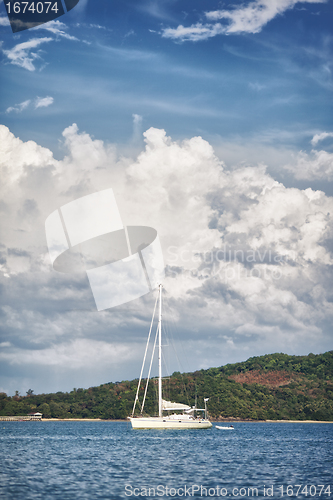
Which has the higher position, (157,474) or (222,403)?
(157,474)

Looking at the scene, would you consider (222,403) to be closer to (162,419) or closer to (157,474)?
(162,419)

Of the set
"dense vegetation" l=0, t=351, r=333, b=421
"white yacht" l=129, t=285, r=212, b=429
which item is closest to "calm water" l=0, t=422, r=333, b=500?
"white yacht" l=129, t=285, r=212, b=429

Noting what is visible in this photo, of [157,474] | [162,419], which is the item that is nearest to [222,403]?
[162,419]

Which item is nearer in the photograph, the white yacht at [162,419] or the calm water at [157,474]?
the calm water at [157,474]

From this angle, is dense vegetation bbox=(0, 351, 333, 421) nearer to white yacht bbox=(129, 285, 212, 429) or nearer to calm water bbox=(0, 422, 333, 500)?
white yacht bbox=(129, 285, 212, 429)

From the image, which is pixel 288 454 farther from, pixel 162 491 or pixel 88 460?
pixel 162 491

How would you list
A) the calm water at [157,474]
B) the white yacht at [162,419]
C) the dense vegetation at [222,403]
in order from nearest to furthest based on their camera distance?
the calm water at [157,474] < the white yacht at [162,419] < the dense vegetation at [222,403]

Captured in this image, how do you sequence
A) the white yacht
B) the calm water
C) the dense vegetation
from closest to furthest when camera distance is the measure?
the calm water, the white yacht, the dense vegetation

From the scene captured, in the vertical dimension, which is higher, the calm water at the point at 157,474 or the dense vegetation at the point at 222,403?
the calm water at the point at 157,474

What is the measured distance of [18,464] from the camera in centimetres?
4312

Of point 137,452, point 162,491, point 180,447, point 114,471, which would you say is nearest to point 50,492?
point 162,491

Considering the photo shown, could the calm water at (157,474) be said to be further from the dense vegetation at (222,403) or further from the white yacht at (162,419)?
the dense vegetation at (222,403)

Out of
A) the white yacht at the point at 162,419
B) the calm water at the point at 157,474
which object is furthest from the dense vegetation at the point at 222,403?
the calm water at the point at 157,474

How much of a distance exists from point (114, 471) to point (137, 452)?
15.5 meters
